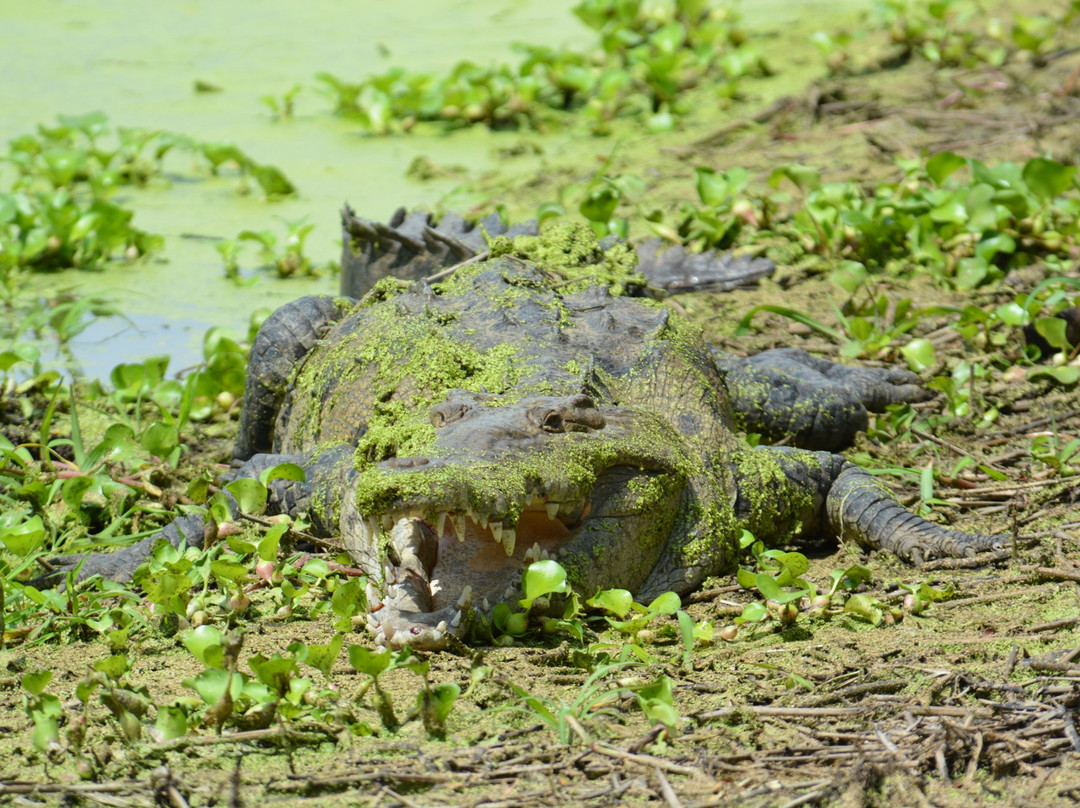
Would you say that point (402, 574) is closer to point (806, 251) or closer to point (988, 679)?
point (988, 679)

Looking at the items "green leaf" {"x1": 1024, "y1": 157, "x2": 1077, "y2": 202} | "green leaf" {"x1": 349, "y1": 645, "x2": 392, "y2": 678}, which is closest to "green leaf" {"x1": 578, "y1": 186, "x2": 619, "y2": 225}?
"green leaf" {"x1": 1024, "y1": 157, "x2": 1077, "y2": 202}

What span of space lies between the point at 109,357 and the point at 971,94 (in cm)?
558

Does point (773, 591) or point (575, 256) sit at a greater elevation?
point (575, 256)

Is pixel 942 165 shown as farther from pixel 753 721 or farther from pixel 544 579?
pixel 753 721

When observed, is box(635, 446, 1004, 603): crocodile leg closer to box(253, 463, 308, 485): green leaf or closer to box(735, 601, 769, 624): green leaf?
box(735, 601, 769, 624): green leaf

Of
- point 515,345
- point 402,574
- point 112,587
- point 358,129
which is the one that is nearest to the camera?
point 402,574

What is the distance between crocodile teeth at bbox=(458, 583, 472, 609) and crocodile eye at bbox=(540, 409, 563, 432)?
475 mm

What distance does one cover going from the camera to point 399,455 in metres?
3.13

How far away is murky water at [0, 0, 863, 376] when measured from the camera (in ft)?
19.5

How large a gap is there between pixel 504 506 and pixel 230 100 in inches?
277

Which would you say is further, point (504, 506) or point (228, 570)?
point (228, 570)

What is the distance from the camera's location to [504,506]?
280 centimetres

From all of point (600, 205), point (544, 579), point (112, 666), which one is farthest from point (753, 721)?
point (600, 205)

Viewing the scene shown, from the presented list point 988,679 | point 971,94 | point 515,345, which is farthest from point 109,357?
point 971,94
